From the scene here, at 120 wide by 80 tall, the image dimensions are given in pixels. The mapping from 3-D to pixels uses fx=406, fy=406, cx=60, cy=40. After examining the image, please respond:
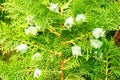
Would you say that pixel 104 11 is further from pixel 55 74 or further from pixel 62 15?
pixel 55 74

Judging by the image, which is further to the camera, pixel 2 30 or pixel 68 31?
pixel 2 30

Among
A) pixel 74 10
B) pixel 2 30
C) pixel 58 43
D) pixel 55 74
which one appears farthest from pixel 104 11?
pixel 2 30

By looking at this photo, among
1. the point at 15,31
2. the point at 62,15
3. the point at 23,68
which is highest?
the point at 62,15

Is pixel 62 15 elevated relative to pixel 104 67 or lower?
elevated

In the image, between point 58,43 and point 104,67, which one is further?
point 104,67

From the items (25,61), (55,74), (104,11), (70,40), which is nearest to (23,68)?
(25,61)

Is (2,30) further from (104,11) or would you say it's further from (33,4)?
(104,11)
